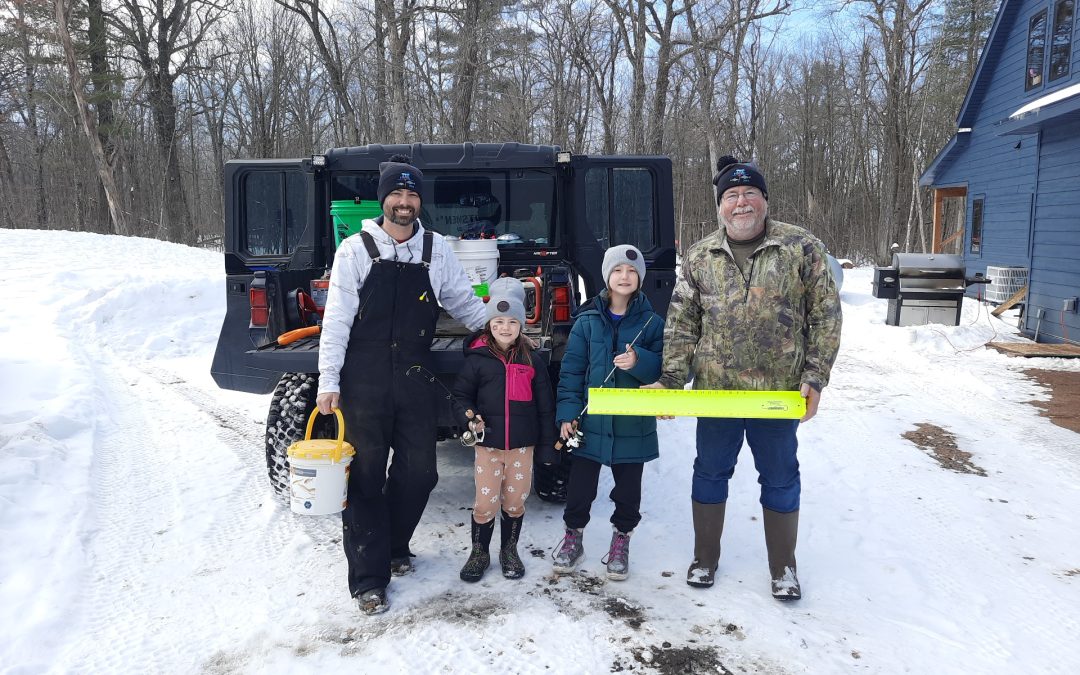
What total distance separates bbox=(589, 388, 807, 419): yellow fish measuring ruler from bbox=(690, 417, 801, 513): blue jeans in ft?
0.64

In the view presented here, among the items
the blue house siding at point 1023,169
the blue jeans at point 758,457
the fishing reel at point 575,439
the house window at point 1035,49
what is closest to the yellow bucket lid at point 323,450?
the fishing reel at point 575,439

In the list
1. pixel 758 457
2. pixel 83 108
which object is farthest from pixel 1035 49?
pixel 83 108

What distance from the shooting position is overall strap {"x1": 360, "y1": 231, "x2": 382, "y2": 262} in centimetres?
306

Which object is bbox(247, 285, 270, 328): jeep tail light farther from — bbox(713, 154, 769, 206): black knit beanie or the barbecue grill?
the barbecue grill

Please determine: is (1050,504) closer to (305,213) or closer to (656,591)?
(656,591)

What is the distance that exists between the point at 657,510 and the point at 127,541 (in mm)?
2942

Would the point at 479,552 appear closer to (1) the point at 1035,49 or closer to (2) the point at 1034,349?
(2) the point at 1034,349

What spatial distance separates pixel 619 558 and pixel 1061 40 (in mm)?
13671

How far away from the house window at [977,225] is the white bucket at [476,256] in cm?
1491

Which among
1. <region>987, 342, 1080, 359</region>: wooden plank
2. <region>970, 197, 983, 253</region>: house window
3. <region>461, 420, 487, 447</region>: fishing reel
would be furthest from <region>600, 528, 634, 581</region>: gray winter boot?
<region>970, 197, 983, 253</region>: house window

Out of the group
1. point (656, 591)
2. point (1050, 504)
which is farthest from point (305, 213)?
point (1050, 504)

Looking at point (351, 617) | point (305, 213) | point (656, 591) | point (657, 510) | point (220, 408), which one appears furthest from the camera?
point (220, 408)

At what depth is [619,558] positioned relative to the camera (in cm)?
335

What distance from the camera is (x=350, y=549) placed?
10.4ft
